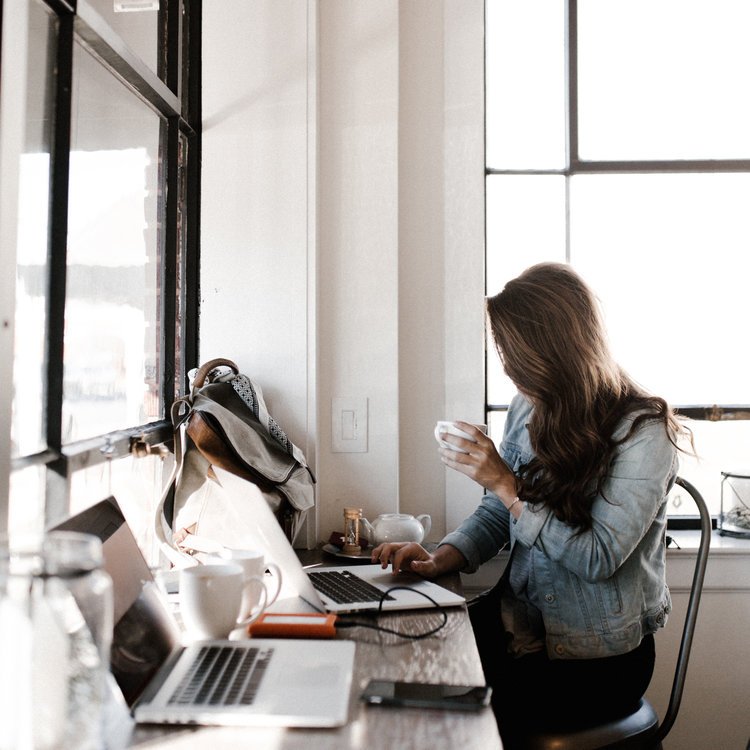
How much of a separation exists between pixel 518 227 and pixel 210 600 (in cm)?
155

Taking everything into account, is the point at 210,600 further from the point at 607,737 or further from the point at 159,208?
the point at 159,208

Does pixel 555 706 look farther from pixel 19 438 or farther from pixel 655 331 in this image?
pixel 655 331

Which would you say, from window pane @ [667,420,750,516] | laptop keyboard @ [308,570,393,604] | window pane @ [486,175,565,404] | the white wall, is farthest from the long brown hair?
window pane @ [667,420,750,516]

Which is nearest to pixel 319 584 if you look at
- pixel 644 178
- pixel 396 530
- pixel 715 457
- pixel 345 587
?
pixel 345 587

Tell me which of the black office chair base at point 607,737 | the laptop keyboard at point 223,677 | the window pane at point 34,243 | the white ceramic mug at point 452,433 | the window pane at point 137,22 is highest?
the window pane at point 137,22

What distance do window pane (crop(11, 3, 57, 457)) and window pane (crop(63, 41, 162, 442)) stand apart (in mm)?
91

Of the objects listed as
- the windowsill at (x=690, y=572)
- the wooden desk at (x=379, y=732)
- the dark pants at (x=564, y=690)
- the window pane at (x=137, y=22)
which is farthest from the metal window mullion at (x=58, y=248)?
the windowsill at (x=690, y=572)

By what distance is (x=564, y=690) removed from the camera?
154cm

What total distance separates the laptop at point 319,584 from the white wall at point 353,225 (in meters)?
0.58

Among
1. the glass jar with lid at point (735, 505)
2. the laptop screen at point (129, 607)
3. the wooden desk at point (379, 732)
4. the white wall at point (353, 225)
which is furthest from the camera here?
the glass jar with lid at point (735, 505)

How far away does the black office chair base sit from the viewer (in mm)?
1436

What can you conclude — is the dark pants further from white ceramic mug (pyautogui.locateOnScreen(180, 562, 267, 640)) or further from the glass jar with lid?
the glass jar with lid

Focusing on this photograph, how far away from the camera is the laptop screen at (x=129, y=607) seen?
958mm

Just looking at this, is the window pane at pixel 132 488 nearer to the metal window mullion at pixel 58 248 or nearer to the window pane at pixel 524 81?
the metal window mullion at pixel 58 248
